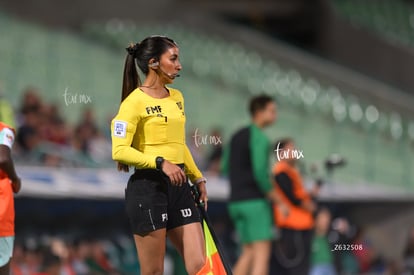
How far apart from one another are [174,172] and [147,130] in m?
0.40

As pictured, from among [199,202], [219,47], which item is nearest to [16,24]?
[219,47]

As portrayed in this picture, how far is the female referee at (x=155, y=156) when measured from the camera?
24.2 ft

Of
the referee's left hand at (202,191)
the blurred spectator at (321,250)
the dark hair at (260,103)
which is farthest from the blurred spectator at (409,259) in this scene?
the referee's left hand at (202,191)

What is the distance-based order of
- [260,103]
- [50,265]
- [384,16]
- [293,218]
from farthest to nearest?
[384,16], [50,265], [293,218], [260,103]

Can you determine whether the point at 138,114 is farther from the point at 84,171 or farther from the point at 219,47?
the point at 219,47

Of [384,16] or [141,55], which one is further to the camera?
[384,16]

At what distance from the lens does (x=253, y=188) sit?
11.1 meters

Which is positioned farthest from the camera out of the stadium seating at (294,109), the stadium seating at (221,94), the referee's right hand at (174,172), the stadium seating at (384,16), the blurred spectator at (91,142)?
the stadium seating at (384,16)

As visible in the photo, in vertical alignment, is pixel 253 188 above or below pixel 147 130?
below

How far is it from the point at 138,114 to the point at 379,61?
72.3 ft

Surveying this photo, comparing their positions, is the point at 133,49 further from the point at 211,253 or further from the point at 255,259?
the point at 255,259

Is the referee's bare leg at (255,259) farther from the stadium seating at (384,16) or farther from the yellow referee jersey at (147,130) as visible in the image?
the stadium seating at (384,16)

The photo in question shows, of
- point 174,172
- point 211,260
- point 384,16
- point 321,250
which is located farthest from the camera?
point 384,16

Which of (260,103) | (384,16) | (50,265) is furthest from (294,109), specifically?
(260,103)
